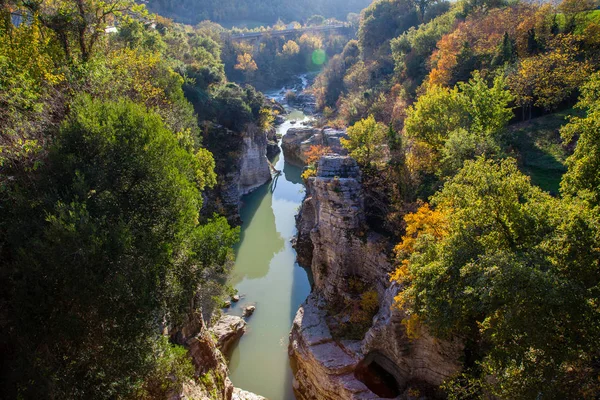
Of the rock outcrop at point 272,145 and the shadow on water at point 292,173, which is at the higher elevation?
the rock outcrop at point 272,145

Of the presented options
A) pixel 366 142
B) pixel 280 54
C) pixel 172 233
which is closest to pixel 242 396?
pixel 172 233

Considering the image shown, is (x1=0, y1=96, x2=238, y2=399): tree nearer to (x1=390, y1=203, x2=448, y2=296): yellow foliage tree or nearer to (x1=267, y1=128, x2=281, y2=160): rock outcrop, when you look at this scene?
(x1=390, y1=203, x2=448, y2=296): yellow foliage tree

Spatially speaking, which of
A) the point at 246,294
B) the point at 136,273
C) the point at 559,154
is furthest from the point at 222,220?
the point at 559,154

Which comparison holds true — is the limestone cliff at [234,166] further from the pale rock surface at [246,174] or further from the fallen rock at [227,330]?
the fallen rock at [227,330]

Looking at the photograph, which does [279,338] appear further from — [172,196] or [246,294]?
[172,196]

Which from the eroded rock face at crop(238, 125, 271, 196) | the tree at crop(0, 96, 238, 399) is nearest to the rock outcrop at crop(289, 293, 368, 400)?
the tree at crop(0, 96, 238, 399)

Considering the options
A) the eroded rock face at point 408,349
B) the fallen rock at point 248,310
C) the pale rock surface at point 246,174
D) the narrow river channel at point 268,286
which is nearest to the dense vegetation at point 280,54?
the pale rock surface at point 246,174

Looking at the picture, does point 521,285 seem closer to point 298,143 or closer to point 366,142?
point 366,142
